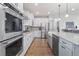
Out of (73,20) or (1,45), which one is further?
(73,20)

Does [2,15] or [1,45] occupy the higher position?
[2,15]

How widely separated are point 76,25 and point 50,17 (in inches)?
103

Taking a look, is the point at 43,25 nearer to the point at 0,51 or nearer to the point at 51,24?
the point at 51,24

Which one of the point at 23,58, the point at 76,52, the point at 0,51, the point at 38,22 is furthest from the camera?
the point at 38,22

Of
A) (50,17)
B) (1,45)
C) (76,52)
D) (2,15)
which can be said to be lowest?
(76,52)

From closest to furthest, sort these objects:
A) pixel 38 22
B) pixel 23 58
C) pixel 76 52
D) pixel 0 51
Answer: pixel 23 58
pixel 0 51
pixel 76 52
pixel 38 22

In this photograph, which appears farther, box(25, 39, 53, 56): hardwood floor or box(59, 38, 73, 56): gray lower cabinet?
box(25, 39, 53, 56): hardwood floor

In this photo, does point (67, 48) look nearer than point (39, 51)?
Yes

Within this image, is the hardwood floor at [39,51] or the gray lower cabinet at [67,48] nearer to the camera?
the gray lower cabinet at [67,48]

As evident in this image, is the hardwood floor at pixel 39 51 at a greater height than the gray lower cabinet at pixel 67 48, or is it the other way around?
the gray lower cabinet at pixel 67 48

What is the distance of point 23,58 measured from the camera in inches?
25.8

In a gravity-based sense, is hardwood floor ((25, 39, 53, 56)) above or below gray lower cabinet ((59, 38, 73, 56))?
below

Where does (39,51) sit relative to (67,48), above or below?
below

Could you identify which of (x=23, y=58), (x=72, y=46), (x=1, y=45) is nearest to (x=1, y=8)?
(x=1, y=45)
